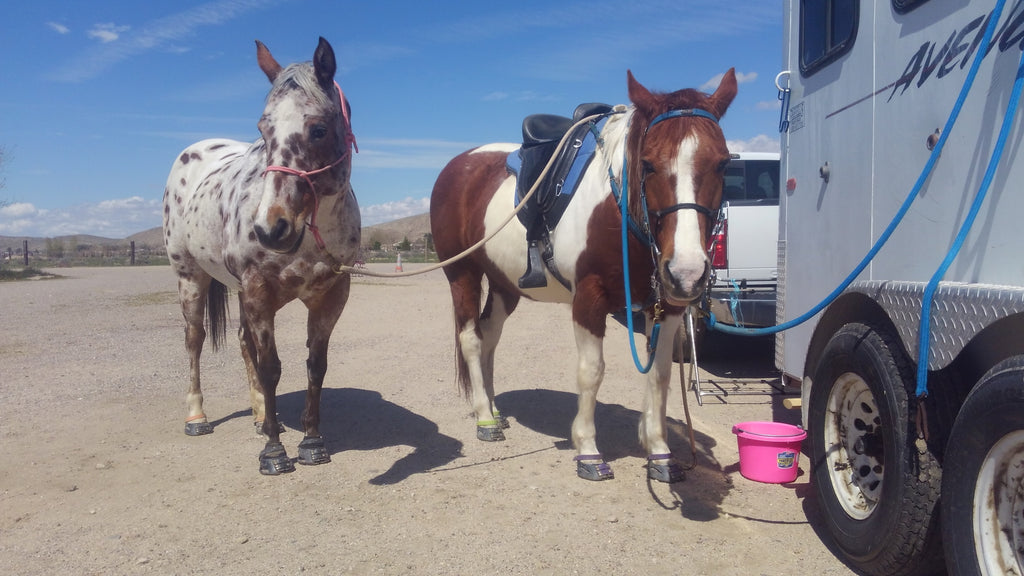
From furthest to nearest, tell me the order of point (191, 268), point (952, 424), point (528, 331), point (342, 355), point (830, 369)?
point (528, 331), point (342, 355), point (191, 268), point (830, 369), point (952, 424)

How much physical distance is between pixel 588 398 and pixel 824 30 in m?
2.36

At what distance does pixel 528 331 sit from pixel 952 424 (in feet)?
24.5

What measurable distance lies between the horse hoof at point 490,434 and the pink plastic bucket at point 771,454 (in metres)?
1.73

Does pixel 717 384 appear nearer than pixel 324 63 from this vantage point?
No

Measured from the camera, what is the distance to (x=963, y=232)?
2291 mm

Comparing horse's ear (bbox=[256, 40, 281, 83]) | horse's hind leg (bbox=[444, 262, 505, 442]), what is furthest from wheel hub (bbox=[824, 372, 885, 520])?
horse's ear (bbox=[256, 40, 281, 83])

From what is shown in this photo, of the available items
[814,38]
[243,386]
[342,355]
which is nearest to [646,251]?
[814,38]

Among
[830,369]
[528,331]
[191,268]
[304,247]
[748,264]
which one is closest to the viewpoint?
[830,369]

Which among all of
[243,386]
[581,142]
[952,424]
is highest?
[581,142]

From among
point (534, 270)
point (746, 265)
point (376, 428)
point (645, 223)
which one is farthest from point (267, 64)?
point (746, 265)

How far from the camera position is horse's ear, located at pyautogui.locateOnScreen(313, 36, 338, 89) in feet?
12.4

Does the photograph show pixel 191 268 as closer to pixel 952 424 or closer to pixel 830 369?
pixel 830 369

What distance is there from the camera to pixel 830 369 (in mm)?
3074

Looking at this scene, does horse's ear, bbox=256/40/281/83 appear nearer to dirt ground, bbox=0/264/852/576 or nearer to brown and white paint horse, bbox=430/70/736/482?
brown and white paint horse, bbox=430/70/736/482
